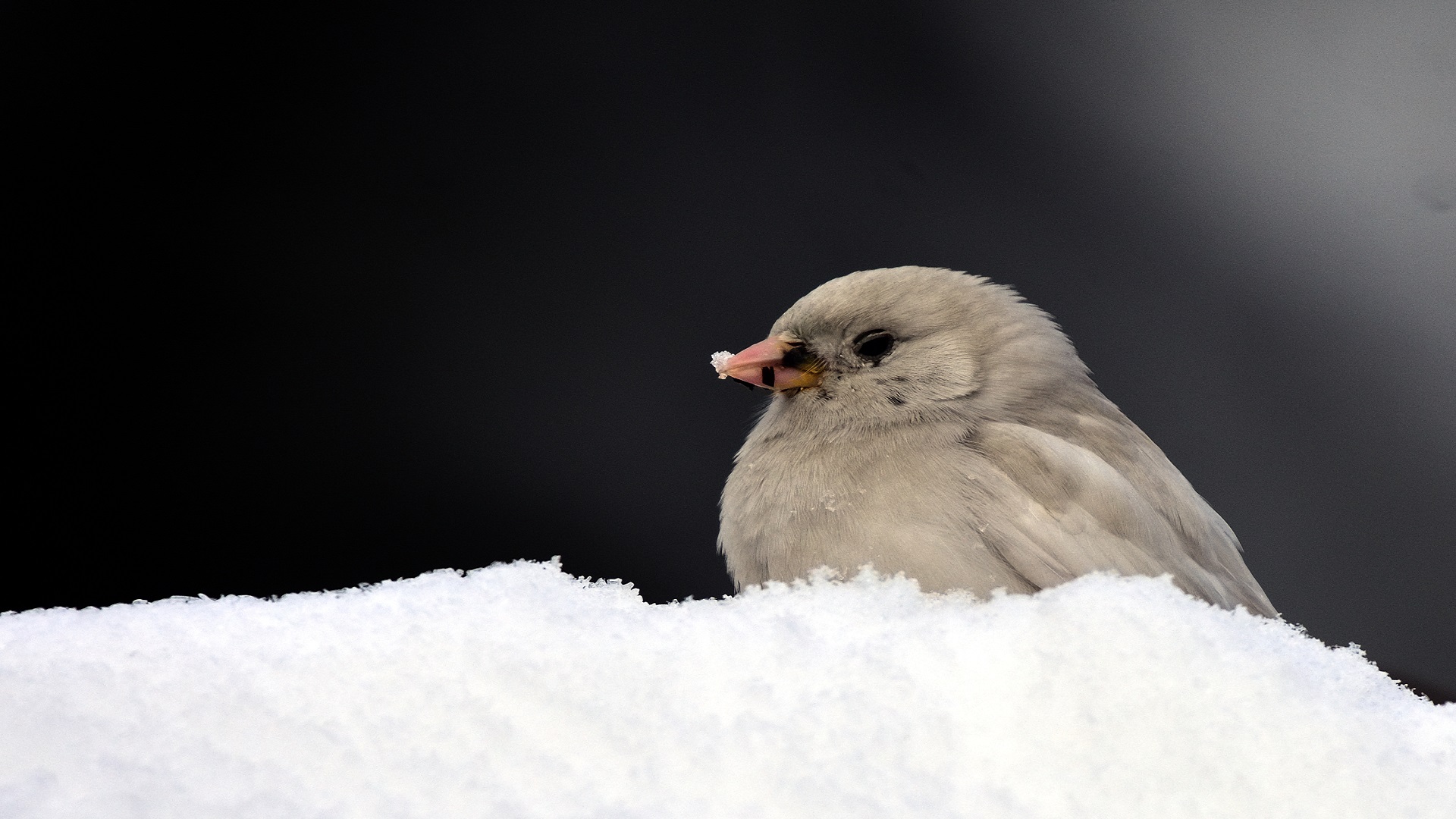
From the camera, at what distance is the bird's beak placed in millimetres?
1003

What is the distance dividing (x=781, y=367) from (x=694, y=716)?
0.65m

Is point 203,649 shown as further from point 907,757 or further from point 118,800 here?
point 907,757

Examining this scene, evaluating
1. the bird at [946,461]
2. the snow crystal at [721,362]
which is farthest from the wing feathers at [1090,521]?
the snow crystal at [721,362]

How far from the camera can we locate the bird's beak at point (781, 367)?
1.00 m

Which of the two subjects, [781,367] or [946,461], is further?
[781,367]

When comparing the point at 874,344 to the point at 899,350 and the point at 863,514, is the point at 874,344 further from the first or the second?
the point at 863,514

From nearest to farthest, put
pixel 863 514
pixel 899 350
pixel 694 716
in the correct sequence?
1. pixel 694 716
2. pixel 863 514
3. pixel 899 350

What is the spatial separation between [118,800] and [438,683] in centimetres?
11

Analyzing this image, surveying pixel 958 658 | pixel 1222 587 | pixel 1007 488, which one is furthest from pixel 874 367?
pixel 958 658

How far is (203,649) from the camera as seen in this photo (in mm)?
417

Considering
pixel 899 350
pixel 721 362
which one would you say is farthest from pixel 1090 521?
pixel 721 362

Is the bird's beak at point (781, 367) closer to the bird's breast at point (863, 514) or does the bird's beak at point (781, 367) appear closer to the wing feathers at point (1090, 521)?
the bird's breast at point (863, 514)

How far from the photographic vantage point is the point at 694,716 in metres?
0.38

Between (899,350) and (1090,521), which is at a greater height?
(899,350)
